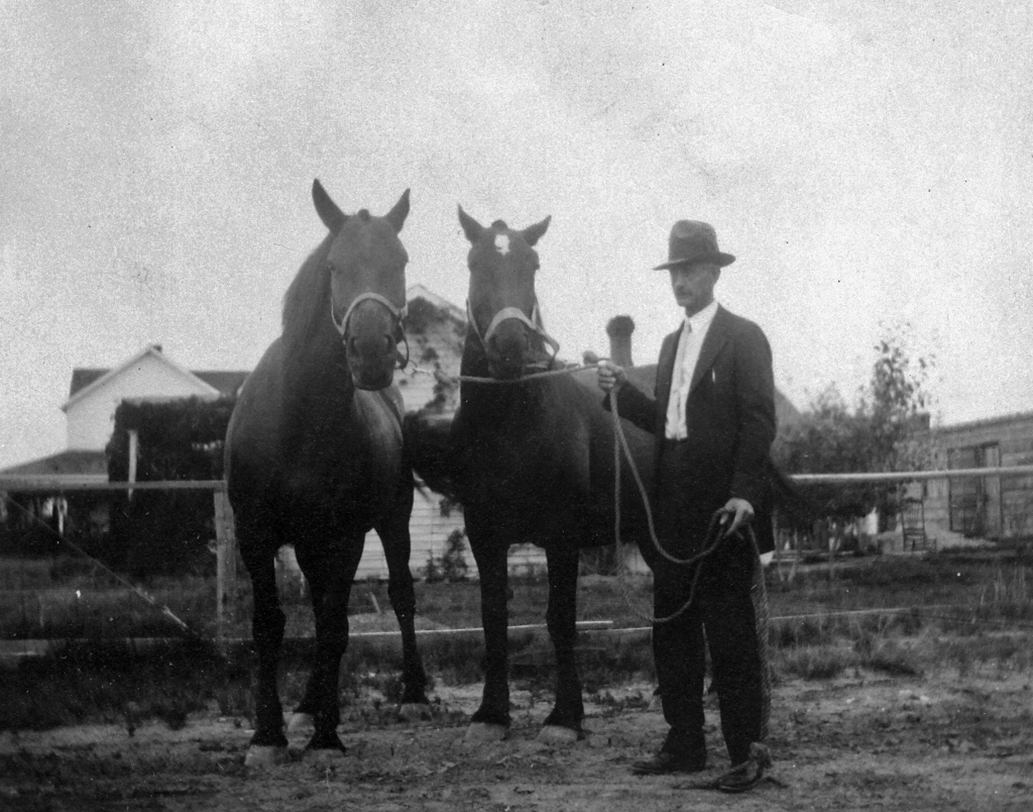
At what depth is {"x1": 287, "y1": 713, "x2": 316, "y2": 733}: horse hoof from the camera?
5.68 m

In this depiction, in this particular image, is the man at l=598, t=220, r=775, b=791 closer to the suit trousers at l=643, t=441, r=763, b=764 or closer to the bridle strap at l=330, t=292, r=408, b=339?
the suit trousers at l=643, t=441, r=763, b=764

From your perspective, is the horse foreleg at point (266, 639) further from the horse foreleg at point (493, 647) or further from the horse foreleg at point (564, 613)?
the horse foreleg at point (564, 613)

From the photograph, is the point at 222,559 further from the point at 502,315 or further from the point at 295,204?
the point at 502,315

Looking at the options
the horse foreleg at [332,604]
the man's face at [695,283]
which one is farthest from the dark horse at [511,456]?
the man's face at [695,283]

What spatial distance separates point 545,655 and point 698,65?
3.83 metres

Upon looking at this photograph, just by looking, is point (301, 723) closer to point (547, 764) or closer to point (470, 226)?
point (547, 764)

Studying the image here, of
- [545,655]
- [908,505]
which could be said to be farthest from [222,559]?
[908,505]

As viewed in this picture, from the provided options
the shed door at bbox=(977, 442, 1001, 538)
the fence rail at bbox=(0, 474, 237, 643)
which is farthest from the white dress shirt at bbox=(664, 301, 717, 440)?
the shed door at bbox=(977, 442, 1001, 538)

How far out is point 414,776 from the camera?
4613mm

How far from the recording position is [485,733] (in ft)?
17.7

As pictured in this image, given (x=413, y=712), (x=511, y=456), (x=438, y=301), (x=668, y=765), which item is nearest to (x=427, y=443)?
(x=511, y=456)

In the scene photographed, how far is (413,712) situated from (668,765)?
2.01 m

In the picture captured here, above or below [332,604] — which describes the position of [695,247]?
above

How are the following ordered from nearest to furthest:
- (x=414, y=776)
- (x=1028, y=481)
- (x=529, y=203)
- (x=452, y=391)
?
1. (x=414, y=776)
2. (x=529, y=203)
3. (x=1028, y=481)
4. (x=452, y=391)
